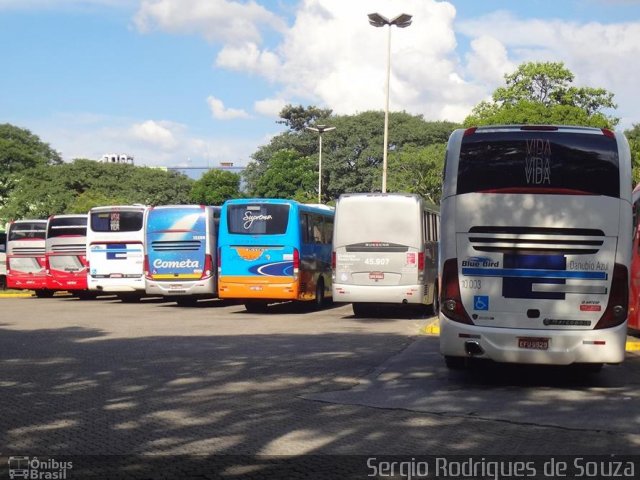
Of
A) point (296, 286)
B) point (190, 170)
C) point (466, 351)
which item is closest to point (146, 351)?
point (466, 351)

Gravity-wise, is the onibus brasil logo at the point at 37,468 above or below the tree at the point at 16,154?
below

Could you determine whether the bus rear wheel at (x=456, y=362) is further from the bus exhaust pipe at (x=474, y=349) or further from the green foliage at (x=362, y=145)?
the green foliage at (x=362, y=145)

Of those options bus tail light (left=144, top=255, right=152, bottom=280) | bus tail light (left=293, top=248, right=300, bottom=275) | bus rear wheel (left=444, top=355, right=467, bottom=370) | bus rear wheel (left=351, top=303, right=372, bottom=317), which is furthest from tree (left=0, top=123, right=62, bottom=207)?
bus rear wheel (left=444, top=355, right=467, bottom=370)

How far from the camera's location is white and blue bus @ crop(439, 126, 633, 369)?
10398mm

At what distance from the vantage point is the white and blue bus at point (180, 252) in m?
25.5

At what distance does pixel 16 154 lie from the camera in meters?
81.1

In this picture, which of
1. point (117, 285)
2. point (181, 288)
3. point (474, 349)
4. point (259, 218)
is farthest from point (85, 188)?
point (474, 349)

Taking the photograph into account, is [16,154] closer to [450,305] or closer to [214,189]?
[214,189]

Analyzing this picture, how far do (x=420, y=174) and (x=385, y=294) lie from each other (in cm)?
4271

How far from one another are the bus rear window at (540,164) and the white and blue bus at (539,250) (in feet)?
0.04

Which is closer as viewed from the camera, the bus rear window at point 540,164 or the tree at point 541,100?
the bus rear window at point 540,164

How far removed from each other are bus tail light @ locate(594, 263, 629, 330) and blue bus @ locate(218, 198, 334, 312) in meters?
13.2

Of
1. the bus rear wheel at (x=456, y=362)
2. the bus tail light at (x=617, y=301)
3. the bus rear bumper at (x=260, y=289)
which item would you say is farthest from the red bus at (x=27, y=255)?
the bus tail light at (x=617, y=301)

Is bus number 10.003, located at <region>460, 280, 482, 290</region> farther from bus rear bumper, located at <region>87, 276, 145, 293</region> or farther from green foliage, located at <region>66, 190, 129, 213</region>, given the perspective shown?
green foliage, located at <region>66, 190, 129, 213</region>
